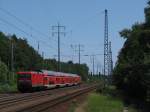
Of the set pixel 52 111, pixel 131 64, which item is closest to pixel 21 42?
pixel 131 64

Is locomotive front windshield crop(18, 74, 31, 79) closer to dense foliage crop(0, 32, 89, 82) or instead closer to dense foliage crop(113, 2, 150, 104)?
dense foliage crop(113, 2, 150, 104)

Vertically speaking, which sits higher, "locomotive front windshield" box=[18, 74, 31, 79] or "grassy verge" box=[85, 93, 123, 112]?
"locomotive front windshield" box=[18, 74, 31, 79]

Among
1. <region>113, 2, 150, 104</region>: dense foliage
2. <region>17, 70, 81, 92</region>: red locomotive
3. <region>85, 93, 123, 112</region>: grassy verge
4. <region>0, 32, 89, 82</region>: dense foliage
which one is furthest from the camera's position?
<region>0, 32, 89, 82</region>: dense foliage

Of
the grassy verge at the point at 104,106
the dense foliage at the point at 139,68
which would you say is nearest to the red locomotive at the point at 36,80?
the dense foliage at the point at 139,68

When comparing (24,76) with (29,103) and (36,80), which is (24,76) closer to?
(36,80)

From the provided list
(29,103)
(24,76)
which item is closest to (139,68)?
(29,103)

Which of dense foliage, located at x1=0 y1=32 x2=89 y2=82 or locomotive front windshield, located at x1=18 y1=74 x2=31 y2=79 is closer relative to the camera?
locomotive front windshield, located at x1=18 y1=74 x2=31 y2=79

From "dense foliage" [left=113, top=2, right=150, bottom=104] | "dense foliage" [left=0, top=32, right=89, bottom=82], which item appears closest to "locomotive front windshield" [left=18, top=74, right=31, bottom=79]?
"dense foliage" [left=113, top=2, right=150, bottom=104]

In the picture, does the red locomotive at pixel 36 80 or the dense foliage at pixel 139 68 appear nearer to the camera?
the dense foliage at pixel 139 68

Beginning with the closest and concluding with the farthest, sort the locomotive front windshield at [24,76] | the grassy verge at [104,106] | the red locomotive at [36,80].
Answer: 1. the grassy verge at [104,106]
2. the red locomotive at [36,80]
3. the locomotive front windshield at [24,76]

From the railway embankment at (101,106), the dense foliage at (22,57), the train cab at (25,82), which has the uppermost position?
the dense foliage at (22,57)

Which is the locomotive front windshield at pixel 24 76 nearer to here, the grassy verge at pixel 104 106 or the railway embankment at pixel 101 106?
the railway embankment at pixel 101 106

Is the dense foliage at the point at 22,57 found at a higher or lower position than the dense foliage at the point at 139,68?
higher

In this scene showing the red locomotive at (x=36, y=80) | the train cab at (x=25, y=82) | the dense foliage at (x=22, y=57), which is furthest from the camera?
the dense foliage at (x=22, y=57)
